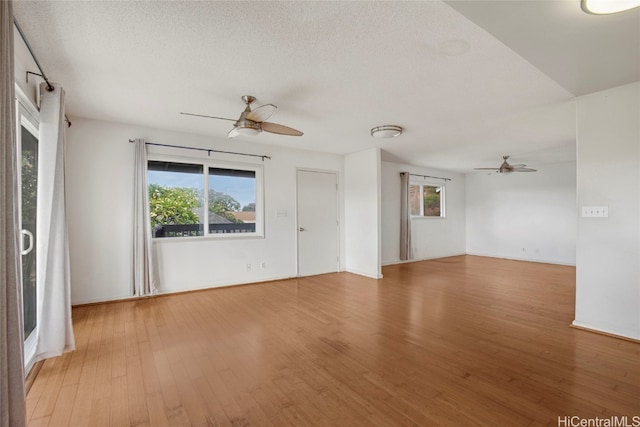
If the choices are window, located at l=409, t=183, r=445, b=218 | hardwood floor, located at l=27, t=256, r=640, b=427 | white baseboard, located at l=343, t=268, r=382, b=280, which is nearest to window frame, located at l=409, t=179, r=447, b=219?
window, located at l=409, t=183, r=445, b=218

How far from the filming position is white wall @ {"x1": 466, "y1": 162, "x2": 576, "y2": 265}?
6926mm

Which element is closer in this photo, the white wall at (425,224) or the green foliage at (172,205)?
the green foliage at (172,205)

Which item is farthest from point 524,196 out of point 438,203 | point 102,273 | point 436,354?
point 102,273

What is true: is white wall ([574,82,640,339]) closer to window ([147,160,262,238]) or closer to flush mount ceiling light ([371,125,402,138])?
flush mount ceiling light ([371,125,402,138])

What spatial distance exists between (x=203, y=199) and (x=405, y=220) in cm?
478

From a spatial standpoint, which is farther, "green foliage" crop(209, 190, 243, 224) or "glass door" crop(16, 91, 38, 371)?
"green foliage" crop(209, 190, 243, 224)

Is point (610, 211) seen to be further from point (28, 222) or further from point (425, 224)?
point (28, 222)

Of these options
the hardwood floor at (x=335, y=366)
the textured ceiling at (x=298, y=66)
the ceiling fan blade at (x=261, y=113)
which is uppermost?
the textured ceiling at (x=298, y=66)

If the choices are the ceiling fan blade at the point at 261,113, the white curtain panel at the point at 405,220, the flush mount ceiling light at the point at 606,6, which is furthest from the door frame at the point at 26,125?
the white curtain panel at the point at 405,220

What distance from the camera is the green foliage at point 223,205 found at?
4.79 m

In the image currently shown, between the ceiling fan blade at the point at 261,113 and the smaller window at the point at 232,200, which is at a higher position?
the ceiling fan blade at the point at 261,113

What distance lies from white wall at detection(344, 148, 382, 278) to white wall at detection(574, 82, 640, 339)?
298 centimetres

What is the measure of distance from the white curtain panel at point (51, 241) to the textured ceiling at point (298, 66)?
1.61 ft

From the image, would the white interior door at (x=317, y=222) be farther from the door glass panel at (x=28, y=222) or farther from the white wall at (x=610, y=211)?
the white wall at (x=610, y=211)
